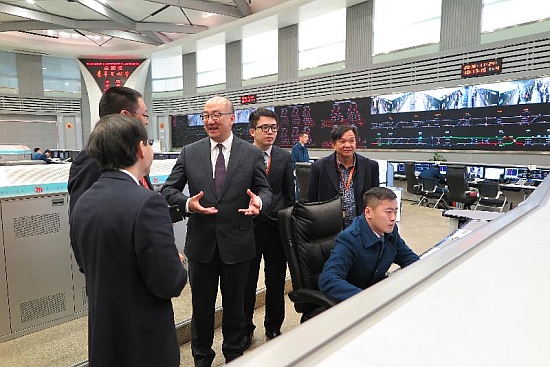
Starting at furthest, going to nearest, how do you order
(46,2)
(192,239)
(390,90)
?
(46,2)
(390,90)
(192,239)

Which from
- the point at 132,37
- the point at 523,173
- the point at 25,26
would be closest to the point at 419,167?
the point at 523,173

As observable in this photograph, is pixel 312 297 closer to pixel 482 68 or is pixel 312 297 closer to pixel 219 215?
pixel 219 215

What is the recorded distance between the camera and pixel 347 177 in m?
2.46

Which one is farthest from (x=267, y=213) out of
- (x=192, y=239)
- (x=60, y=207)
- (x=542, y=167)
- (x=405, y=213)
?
(x=542, y=167)

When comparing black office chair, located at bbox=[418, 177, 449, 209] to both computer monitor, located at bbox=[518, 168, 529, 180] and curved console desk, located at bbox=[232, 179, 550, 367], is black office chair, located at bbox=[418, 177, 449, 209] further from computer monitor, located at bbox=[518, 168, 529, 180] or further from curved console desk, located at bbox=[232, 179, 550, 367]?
curved console desk, located at bbox=[232, 179, 550, 367]

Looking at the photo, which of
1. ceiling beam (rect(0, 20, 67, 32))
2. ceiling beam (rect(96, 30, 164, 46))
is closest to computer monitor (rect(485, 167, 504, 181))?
ceiling beam (rect(96, 30, 164, 46))

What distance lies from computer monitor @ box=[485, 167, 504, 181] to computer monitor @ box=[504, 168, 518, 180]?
0.22ft


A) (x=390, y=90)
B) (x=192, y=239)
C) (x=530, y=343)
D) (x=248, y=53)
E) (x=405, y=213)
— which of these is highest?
(x=248, y=53)

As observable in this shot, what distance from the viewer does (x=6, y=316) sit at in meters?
2.35

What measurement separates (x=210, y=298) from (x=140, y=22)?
1077 cm

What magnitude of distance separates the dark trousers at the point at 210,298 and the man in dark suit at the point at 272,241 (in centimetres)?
37

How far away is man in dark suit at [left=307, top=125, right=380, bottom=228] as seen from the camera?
240 centimetres

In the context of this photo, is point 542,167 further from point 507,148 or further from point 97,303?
point 97,303

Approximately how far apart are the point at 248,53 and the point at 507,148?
7654mm
